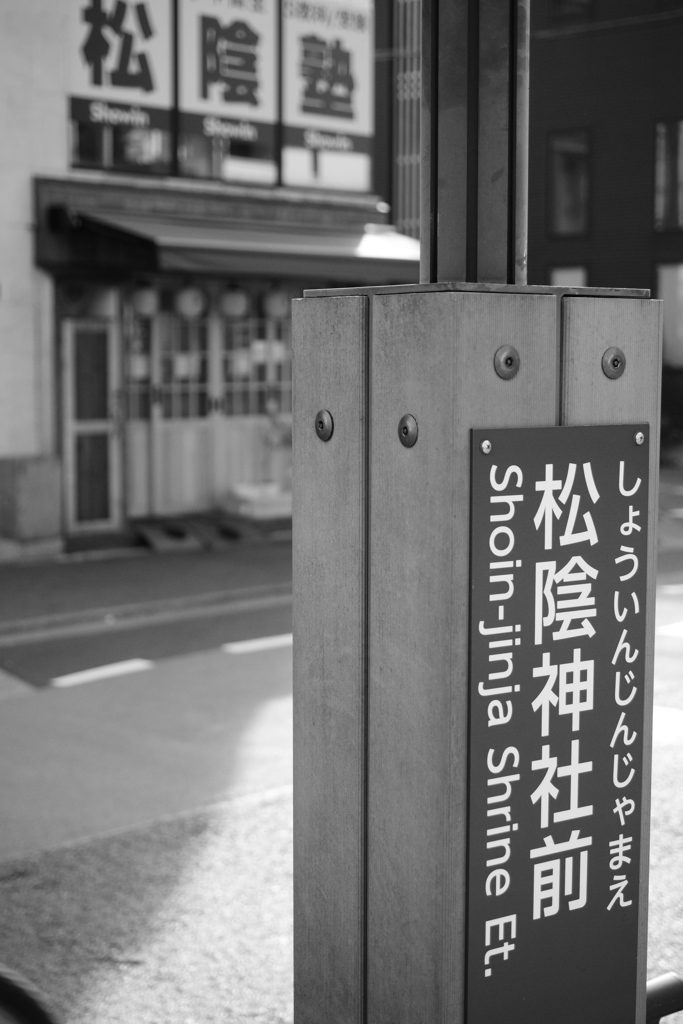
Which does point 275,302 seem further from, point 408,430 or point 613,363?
point 408,430

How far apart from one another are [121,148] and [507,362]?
12.0m

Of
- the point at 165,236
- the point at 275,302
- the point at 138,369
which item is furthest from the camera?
the point at 275,302

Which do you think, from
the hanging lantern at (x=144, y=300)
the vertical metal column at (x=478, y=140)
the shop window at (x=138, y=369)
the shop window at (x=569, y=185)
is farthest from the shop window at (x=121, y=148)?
the vertical metal column at (x=478, y=140)

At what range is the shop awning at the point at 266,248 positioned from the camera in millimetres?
12336

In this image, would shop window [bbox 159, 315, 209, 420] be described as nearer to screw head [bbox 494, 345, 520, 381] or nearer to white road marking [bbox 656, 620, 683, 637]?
white road marking [bbox 656, 620, 683, 637]

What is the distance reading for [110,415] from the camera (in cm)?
1365

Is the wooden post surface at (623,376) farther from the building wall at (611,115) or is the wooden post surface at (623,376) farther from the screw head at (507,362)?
the building wall at (611,115)

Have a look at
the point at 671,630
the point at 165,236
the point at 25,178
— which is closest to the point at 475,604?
the point at 671,630

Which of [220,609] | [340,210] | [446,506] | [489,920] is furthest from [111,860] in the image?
[340,210]

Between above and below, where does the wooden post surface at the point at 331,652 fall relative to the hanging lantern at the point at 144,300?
below

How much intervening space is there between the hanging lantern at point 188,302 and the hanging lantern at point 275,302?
3.12ft

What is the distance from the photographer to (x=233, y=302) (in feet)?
47.0

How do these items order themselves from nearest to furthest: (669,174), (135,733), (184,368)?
(135,733) < (184,368) < (669,174)

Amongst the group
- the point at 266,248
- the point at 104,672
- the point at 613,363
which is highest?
the point at 266,248
